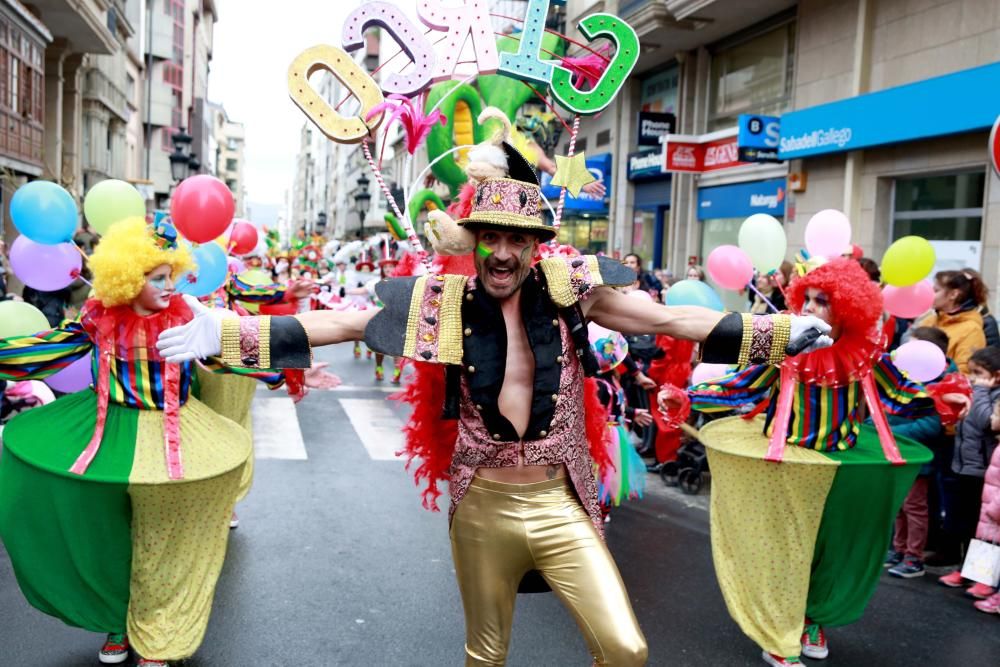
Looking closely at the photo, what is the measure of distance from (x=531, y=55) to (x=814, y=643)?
9.96 ft

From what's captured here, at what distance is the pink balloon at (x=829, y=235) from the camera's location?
482 centimetres

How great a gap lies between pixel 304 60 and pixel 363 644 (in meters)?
2.66

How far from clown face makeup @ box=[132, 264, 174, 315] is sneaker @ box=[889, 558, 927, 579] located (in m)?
4.50

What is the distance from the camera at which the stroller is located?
7.39 m

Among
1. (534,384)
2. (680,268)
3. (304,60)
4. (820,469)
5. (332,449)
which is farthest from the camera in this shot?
(680,268)

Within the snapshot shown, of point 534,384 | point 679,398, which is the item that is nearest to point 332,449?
point 679,398

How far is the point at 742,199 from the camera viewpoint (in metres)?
14.8

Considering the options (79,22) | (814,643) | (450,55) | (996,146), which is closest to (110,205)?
(450,55)

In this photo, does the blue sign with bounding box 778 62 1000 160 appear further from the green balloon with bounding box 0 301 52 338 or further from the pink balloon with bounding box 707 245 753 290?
the green balloon with bounding box 0 301 52 338

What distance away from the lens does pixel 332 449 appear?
8.64m

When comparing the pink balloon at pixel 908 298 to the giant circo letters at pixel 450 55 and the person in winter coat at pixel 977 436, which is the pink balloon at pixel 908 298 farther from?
the giant circo letters at pixel 450 55

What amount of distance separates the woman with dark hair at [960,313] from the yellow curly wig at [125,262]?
484 centimetres

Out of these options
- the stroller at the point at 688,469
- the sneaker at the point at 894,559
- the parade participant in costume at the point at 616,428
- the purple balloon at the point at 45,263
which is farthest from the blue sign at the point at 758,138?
the purple balloon at the point at 45,263

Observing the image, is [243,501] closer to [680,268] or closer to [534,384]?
[534,384]
